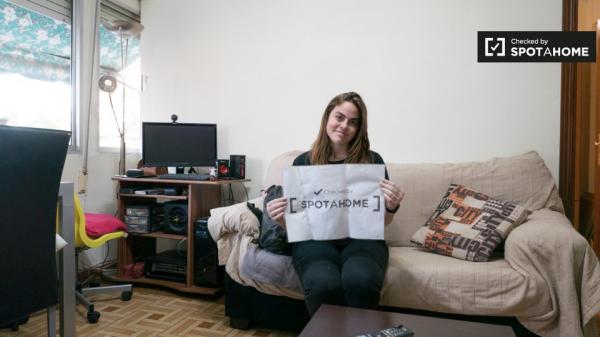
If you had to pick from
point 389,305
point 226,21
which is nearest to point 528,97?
point 389,305

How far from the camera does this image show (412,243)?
2121 mm

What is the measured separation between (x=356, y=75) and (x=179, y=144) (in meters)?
1.30

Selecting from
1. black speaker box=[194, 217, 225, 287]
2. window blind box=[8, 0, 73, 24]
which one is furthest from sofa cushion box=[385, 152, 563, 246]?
window blind box=[8, 0, 73, 24]

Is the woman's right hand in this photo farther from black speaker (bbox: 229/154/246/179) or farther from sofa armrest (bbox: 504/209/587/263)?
black speaker (bbox: 229/154/246/179)

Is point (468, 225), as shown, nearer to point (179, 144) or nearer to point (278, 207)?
point (278, 207)

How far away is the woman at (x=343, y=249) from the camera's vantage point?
4.55 ft

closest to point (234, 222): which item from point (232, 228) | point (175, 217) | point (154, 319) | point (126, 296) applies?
point (232, 228)

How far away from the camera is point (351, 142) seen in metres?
1.71

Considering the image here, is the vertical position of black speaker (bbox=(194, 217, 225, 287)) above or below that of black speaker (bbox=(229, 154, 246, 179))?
below

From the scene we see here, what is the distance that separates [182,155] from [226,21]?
3.47 ft

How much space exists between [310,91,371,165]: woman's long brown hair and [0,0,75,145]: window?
177 cm

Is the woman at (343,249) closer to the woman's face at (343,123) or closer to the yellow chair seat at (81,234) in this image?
the woman's face at (343,123)

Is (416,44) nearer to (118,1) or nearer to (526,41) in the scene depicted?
(526,41)

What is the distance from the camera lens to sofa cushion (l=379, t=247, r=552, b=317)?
5.04 feet
